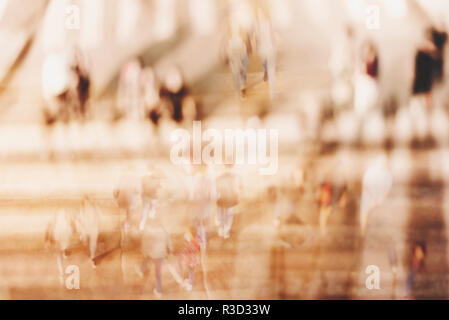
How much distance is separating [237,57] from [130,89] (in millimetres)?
372

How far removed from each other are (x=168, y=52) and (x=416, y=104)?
843 mm

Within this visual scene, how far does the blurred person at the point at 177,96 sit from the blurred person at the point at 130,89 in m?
0.09

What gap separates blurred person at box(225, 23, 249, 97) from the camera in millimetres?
1635

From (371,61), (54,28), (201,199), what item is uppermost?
(54,28)

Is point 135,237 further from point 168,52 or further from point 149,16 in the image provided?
point 149,16

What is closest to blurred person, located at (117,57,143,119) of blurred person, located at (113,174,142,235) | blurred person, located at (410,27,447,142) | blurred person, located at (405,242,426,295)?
blurred person, located at (113,174,142,235)

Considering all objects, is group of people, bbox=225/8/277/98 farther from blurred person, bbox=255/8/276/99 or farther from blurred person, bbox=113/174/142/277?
blurred person, bbox=113/174/142/277

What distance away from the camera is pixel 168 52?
164 cm

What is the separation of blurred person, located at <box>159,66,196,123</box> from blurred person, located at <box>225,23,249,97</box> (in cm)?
16

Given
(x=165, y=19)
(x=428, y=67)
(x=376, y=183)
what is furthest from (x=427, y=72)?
(x=165, y=19)

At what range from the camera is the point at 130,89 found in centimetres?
A: 164

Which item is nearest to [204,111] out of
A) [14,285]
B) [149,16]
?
[149,16]

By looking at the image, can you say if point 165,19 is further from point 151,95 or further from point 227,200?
point 227,200

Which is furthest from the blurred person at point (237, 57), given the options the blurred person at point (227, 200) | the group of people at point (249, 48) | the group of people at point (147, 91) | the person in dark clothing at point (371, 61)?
the person in dark clothing at point (371, 61)
